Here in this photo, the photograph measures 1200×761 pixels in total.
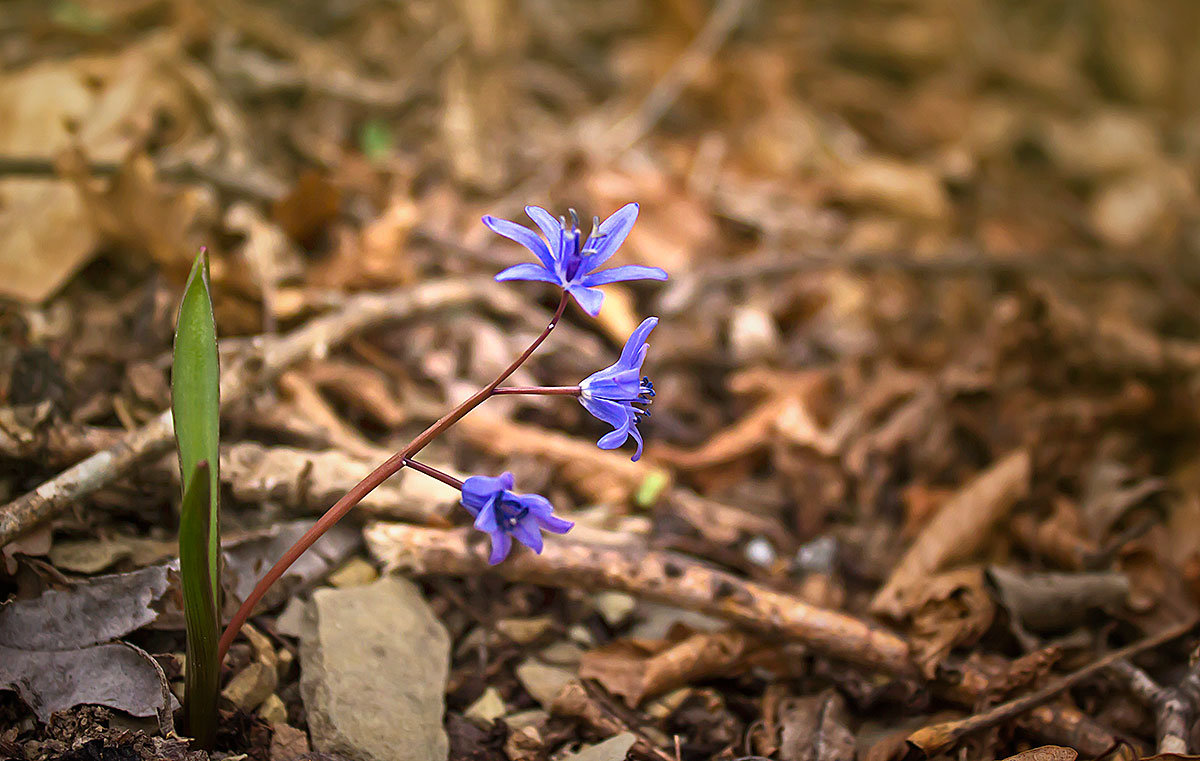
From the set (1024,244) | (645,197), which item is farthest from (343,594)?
(1024,244)

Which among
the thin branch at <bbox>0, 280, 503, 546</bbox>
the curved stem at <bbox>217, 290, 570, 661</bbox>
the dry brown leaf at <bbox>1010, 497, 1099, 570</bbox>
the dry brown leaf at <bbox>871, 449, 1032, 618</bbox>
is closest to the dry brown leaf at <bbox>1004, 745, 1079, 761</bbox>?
the dry brown leaf at <bbox>871, 449, 1032, 618</bbox>

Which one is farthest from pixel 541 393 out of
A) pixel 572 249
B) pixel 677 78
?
pixel 677 78

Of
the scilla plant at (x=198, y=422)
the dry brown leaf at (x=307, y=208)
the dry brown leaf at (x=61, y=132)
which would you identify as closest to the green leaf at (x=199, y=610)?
the scilla plant at (x=198, y=422)

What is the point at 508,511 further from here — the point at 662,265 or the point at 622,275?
the point at 662,265

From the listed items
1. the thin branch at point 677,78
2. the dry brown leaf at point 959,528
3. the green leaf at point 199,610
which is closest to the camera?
the green leaf at point 199,610

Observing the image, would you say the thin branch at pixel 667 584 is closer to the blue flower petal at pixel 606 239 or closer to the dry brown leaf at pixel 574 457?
the dry brown leaf at pixel 574 457

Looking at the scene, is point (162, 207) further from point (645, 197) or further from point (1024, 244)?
point (1024, 244)
